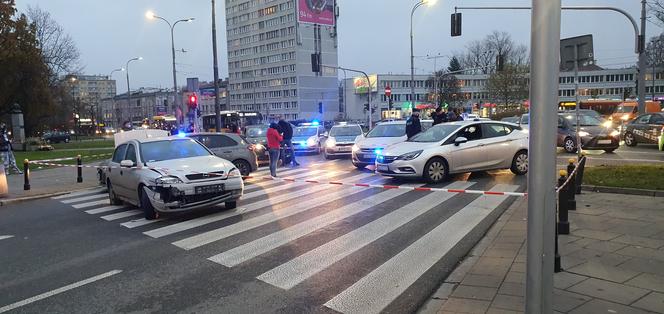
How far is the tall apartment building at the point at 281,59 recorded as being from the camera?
124m

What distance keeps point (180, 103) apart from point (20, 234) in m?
16.2

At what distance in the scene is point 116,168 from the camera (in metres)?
10.2

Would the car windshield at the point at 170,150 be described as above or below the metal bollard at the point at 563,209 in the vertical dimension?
above

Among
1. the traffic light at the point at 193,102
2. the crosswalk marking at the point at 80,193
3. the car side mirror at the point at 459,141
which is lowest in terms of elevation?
the crosswalk marking at the point at 80,193

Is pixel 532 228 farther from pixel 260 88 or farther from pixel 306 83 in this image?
pixel 260 88

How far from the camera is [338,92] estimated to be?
13162 cm

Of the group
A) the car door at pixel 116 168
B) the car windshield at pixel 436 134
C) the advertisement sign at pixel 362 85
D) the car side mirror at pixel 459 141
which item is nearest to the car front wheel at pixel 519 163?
the car side mirror at pixel 459 141

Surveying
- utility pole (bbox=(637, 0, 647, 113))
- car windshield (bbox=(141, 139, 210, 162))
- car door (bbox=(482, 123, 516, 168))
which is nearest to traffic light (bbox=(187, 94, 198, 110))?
car windshield (bbox=(141, 139, 210, 162))

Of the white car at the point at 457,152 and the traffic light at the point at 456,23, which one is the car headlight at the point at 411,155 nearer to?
the white car at the point at 457,152

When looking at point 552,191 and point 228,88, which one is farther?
point 228,88

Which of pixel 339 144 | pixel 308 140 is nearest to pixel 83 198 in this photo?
pixel 339 144

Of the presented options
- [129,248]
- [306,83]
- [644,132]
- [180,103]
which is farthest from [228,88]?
[129,248]

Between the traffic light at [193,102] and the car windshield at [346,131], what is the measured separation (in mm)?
6631

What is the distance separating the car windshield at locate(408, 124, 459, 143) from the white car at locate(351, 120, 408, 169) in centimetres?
165
